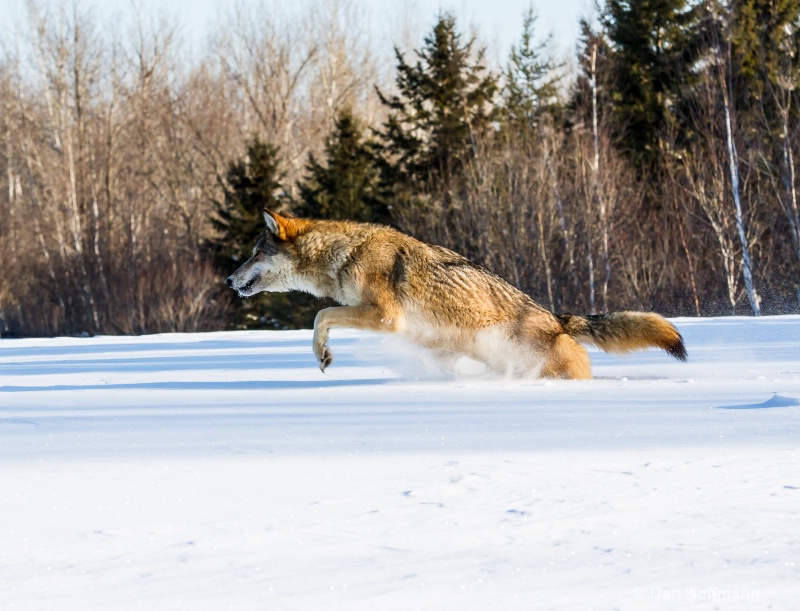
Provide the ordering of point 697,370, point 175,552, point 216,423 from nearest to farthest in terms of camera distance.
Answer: point 175,552 → point 216,423 → point 697,370

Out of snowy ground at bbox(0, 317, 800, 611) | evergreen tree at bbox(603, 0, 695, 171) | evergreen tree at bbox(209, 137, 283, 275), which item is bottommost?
snowy ground at bbox(0, 317, 800, 611)

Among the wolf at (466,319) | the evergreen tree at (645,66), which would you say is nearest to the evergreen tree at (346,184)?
the evergreen tree at (645,66)

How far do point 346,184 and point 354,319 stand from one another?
30246mm

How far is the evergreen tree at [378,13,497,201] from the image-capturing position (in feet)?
119

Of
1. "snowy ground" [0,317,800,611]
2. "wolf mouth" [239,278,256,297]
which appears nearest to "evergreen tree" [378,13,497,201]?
"wolf mouth" [239,278,256,297]

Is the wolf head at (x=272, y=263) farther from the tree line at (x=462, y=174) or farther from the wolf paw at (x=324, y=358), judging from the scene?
the tree line at (x=462, y=174)

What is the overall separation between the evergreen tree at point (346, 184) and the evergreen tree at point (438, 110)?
82cm

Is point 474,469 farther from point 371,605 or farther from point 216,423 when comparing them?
point 216,423

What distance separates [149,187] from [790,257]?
3251 cm

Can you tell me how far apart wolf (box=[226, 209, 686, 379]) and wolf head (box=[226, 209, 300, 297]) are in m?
0.90

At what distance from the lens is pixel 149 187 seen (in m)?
50.0

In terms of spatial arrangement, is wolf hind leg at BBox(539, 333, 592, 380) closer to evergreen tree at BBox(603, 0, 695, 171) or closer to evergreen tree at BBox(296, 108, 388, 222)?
evergreen tree at BBox(603, 0, 695, 171)

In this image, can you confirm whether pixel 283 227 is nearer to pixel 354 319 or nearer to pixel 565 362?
pixel 354 319

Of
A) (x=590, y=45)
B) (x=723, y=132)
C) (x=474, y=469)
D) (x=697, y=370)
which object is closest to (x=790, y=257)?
(x=723, y=132)
